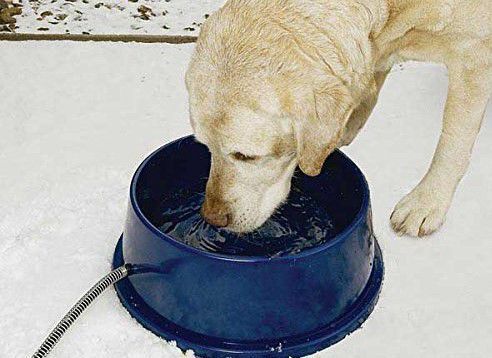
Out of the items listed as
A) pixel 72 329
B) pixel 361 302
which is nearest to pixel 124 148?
pixel 72 329

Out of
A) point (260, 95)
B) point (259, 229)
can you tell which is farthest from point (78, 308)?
point (260, 95)

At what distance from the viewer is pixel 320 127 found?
1.72 m

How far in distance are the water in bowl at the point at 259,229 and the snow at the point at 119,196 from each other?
0.18m

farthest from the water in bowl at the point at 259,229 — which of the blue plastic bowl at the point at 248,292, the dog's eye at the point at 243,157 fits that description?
the dog's eye at the point at 243,157

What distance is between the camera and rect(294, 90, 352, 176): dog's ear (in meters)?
1.70

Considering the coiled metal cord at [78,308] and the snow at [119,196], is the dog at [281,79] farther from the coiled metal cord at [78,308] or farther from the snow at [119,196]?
the snow at [119,196]

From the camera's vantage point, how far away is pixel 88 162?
2498mm

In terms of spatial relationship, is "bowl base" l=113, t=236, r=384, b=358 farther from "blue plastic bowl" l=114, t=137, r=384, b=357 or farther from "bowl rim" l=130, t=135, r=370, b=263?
"bowl rim" l=130, t=135, r=370, b=263

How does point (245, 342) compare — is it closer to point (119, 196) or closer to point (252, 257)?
point (252, 257)

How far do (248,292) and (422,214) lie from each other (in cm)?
69

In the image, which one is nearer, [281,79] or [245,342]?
[281,79]

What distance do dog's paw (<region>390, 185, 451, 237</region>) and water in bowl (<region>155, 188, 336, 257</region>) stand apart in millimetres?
218

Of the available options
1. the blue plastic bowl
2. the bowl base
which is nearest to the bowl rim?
the blue plastic bowl

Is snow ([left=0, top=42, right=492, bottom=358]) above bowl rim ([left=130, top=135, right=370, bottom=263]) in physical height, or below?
below
